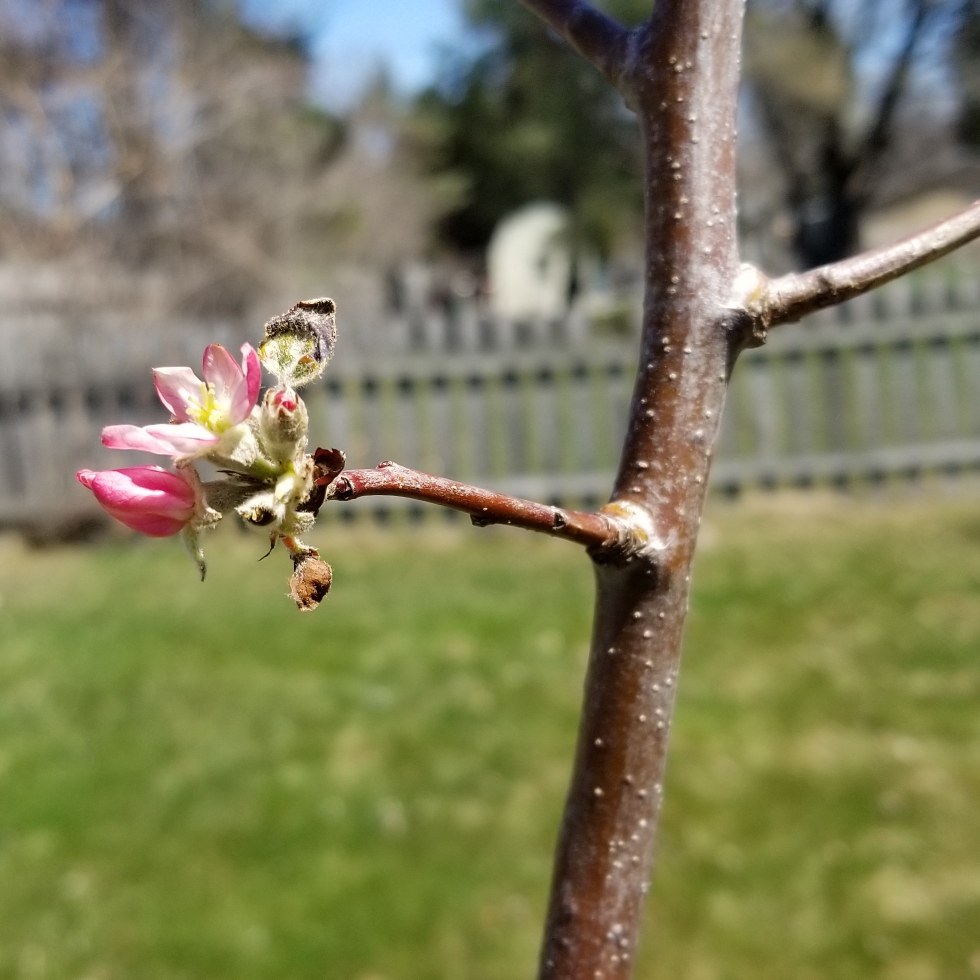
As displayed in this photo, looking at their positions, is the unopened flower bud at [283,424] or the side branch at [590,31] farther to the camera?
the side branch at [590,31]

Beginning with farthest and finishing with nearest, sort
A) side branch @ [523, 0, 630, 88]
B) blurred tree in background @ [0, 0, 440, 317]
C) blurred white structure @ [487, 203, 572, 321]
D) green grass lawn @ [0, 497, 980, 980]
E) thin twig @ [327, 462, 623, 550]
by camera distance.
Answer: blurred white structure @ [487, 203, 572, 321] < blurred tree in background @ [0, 0, 440, 317] < green grass lawn @ [0, 497, 980, 980] < side branch @ [523, 0, 630, 88] < thin twig @ [327, 462, 623, 550]

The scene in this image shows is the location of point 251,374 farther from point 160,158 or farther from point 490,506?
point 160,158

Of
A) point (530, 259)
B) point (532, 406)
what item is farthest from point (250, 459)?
point (530, 259)

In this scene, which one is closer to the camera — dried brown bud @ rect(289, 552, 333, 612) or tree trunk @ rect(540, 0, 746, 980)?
dried brown bud @ rect(289, 552, 333, 612)

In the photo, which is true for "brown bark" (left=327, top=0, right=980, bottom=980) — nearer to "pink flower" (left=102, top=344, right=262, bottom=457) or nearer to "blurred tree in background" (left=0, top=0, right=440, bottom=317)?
"pink flower" (left=102, top=344, right=262, bottom=457)

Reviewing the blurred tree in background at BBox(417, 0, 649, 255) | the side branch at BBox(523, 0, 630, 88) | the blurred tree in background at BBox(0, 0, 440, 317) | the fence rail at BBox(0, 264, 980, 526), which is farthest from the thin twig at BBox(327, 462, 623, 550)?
the blurred tree in background at BBox(417, 0, 649, 255)

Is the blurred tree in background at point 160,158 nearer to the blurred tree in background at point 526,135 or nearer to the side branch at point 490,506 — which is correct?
the blurred tree in background at point 526,135

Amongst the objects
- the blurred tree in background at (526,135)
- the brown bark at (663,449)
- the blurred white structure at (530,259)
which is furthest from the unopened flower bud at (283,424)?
the blurred white structure at (530,259)
